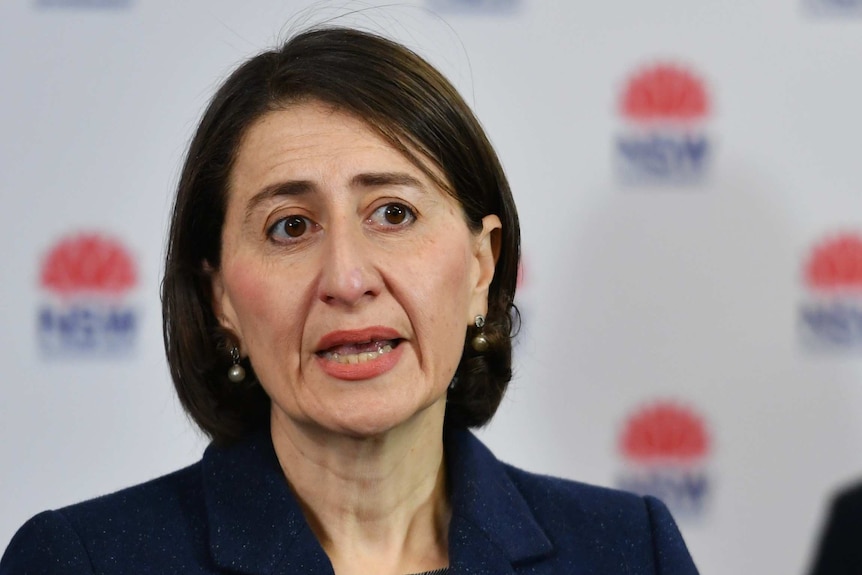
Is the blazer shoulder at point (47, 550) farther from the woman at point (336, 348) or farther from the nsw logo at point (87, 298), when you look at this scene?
the nsw logo at point (87, 298)

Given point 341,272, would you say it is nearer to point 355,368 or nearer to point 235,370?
point 355,368

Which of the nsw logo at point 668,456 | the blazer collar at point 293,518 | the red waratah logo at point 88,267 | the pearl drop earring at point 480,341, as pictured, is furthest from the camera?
the nsw logo at point 668,456

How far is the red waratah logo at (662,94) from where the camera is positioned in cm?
265

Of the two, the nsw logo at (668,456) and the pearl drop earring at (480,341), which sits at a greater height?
the pearl drop earring at (480,341)

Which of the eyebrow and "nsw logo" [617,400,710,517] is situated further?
"nsw logo" [617,400,710,517]

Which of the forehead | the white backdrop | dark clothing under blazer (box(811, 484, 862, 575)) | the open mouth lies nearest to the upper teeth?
the open mouth

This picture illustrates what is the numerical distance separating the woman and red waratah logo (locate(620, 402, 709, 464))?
753mm

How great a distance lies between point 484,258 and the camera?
1.87 meters

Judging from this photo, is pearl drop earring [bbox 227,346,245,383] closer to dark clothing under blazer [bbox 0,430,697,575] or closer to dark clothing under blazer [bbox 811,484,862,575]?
dark clothing under blazer [bbox 0,430,697,575]

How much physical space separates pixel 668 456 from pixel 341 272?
1.34m

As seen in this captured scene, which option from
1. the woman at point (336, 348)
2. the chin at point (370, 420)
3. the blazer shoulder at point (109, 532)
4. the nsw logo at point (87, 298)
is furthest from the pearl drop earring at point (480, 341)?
the nsw logo at point (87, 298)

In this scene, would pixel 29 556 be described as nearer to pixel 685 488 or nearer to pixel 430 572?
pixel 430 572

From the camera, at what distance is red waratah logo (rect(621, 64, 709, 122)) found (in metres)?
2.65

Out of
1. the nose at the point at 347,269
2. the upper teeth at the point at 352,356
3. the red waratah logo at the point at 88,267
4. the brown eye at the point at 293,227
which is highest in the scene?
the brown eye at the point at 293,227
